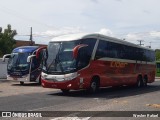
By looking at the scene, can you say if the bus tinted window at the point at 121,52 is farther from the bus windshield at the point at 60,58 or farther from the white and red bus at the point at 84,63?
the bus windshield at the point at 60,58

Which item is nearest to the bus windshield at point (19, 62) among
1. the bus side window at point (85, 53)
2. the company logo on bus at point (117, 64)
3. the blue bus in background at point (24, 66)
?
the blue bus in background at point (24, 66)

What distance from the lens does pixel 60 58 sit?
17.7 metres

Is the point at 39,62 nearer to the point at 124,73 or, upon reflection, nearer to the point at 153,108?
the point at 124,73

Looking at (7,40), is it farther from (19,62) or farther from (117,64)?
(117,64)

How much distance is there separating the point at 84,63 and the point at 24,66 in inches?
364

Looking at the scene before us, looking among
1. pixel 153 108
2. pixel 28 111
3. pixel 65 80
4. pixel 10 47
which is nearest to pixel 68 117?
pixel 28 111

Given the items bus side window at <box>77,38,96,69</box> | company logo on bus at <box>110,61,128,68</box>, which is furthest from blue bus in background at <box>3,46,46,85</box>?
bus side window at <box>77,38,96,69</box>

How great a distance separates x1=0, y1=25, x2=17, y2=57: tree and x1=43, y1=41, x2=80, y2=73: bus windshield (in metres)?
30.4

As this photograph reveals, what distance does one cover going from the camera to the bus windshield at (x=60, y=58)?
57.3 feet

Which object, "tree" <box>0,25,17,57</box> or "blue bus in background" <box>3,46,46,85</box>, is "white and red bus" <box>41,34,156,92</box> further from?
"tree" <box>0,25,17,57</box>

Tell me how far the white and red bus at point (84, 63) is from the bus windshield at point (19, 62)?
7488 millimetres

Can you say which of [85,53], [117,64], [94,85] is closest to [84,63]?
[85,53]

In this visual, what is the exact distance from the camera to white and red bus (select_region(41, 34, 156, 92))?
1745 centimetres

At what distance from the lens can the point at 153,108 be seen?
43.3 ft
